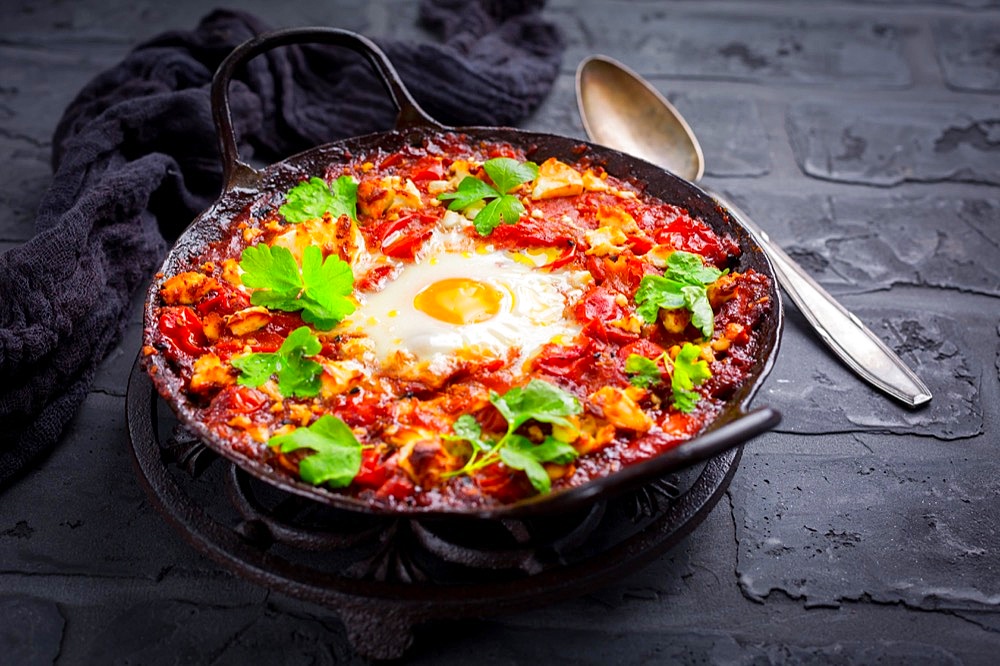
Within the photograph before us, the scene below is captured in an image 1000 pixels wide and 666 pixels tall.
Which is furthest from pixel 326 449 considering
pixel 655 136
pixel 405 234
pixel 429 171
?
pixel 655 136

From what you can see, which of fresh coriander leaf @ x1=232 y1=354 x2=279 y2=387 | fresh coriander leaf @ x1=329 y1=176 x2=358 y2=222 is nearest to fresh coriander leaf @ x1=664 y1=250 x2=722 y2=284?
fresh coriander leaf @ x1=329 y1=176 x2=358 y2=222

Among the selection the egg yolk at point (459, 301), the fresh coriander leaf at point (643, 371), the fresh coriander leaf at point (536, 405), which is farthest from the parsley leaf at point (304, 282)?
the fresh coriander leaf at point (643, 371)

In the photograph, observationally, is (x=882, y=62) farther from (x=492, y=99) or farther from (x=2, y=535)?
(x=2, y=535)

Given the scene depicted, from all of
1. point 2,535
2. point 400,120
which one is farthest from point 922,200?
point 2,535

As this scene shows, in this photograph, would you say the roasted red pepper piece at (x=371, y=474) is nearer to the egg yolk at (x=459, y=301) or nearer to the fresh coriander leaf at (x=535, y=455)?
the fresh coriander leaf at (x=535, y=455)

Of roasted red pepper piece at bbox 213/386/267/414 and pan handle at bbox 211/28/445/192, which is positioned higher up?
pan handle at bbox 211/28/445/192

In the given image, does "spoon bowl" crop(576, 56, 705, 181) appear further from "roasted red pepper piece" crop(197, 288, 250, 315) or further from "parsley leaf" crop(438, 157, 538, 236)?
"roasted red pepper piece" crop(197, 288, 250, 315)
